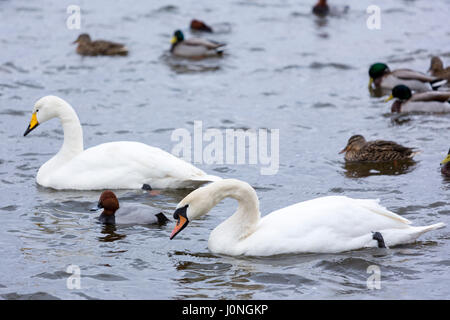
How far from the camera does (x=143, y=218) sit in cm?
888

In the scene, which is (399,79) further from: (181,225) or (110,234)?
(181,225)

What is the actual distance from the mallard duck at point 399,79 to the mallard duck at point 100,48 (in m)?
5.10

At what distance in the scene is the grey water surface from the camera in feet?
24.6

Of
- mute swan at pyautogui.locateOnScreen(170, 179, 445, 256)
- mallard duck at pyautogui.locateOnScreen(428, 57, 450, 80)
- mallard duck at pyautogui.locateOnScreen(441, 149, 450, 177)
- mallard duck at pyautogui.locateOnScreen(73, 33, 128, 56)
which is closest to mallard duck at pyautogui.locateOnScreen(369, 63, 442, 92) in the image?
mallard duck at pyautogui.locateOnScreen(428, 57, 450, 80)

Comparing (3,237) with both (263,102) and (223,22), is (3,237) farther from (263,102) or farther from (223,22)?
(223,22)

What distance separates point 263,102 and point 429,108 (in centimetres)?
266

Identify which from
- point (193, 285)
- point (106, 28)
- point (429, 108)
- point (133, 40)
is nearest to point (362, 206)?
point (193, 285)

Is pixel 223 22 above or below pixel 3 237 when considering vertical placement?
above

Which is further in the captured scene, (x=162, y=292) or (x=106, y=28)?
(x=106, y=28)

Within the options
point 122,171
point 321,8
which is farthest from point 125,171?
point 321,8

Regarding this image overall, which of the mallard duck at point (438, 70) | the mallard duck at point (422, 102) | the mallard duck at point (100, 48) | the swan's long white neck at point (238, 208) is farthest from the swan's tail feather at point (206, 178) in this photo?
the mallard duck at point (100, 48)

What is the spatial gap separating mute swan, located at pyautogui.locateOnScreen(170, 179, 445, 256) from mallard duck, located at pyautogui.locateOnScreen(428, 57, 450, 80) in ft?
25.9

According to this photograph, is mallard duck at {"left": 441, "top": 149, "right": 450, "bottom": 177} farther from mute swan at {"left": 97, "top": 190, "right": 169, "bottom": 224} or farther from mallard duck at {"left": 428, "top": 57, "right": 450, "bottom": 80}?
mallard duck at {"left": 428, "top": 57, "right": 450, "bottom": 80}

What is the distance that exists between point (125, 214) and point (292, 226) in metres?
1.97
